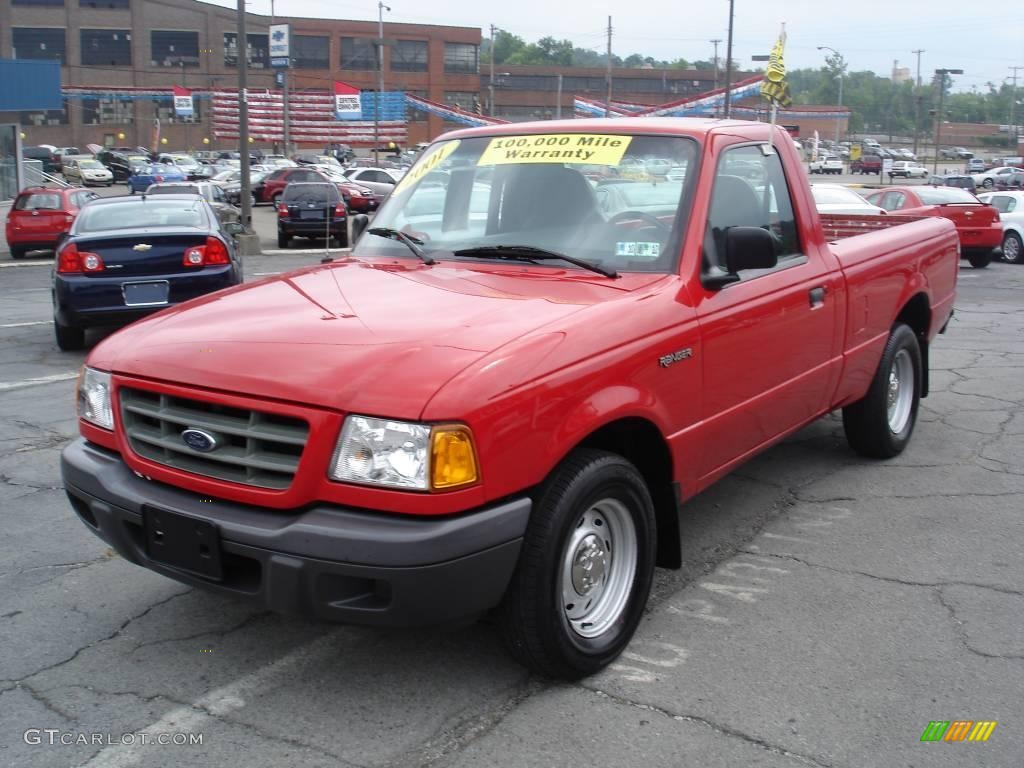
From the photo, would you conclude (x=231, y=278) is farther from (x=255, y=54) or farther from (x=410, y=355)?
(x=255, y=54)

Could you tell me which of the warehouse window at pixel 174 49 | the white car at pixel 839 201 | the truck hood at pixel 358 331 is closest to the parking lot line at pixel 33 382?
the truck hood at pixel 358 331

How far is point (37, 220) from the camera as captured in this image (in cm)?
2178

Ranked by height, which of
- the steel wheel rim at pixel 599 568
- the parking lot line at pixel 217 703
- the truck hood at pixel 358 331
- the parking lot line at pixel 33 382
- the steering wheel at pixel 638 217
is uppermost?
the steering wheel at pixel 638 217

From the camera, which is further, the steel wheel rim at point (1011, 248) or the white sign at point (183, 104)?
the white sign at point (183, 104)

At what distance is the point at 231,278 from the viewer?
9.91m

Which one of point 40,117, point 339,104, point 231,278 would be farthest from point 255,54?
point 231,278

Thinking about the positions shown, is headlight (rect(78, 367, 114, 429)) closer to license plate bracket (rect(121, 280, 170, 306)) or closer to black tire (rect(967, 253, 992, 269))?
license plate bracket (rect(121, 280, 170, 306))

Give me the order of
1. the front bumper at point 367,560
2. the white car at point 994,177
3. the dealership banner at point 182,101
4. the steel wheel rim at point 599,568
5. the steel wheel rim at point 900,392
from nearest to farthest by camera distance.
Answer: the front bumper at point 367,560 → the steel wheel rim at point 599,568 → the steel wheel rim at point 900,392 → the white car at point 994,177 → the dealership banner at point 182,101

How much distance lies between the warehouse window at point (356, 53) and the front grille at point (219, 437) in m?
94.1

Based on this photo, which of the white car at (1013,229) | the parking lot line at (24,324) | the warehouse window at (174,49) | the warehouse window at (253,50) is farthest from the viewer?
the warehouse window at (253,50)

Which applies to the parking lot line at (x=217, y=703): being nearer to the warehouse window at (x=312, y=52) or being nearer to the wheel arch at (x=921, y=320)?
the wheel arch at (x=921, y=320)

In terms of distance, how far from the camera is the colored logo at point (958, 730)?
3268 mm

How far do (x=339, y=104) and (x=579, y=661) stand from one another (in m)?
46.9

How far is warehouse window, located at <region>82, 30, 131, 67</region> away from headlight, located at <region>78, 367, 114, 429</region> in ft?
303
